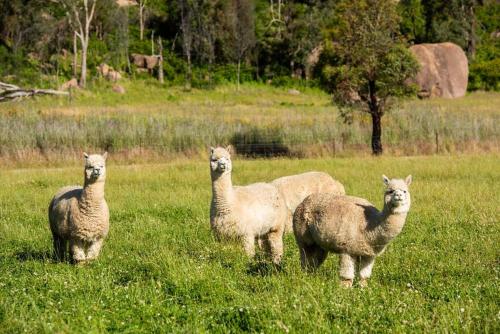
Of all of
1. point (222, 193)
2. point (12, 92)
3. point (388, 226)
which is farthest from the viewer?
point (222, 193)

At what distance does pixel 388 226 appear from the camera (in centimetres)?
771

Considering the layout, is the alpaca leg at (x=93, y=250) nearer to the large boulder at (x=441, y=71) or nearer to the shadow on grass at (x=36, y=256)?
the shadow on grass at (x=36, y=256)

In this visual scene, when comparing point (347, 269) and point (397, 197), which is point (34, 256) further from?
point (397, 197)

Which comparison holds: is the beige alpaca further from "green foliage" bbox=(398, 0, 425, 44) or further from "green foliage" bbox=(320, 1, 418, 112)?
"green foliage" bbox=(398, 0, 425, 44)

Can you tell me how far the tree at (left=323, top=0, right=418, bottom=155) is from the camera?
24.2 m

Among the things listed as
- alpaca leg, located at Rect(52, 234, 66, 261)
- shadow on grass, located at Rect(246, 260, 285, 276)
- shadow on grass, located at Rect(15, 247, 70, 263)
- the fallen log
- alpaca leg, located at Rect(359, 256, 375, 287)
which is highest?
the fallen log

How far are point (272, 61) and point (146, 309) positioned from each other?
52.3 meters

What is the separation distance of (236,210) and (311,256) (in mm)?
Answer: 1511

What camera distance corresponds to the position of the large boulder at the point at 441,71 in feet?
153

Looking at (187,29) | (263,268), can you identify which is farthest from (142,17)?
(263,268)

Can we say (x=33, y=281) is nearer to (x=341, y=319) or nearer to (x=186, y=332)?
(x=186, y=332)

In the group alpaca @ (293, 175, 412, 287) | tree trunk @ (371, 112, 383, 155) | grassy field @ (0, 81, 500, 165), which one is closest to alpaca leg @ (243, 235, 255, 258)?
alpaca @ (293, 175, 412, 287)

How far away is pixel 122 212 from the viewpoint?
13828 millimetres

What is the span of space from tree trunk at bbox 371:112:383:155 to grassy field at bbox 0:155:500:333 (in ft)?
31.1
